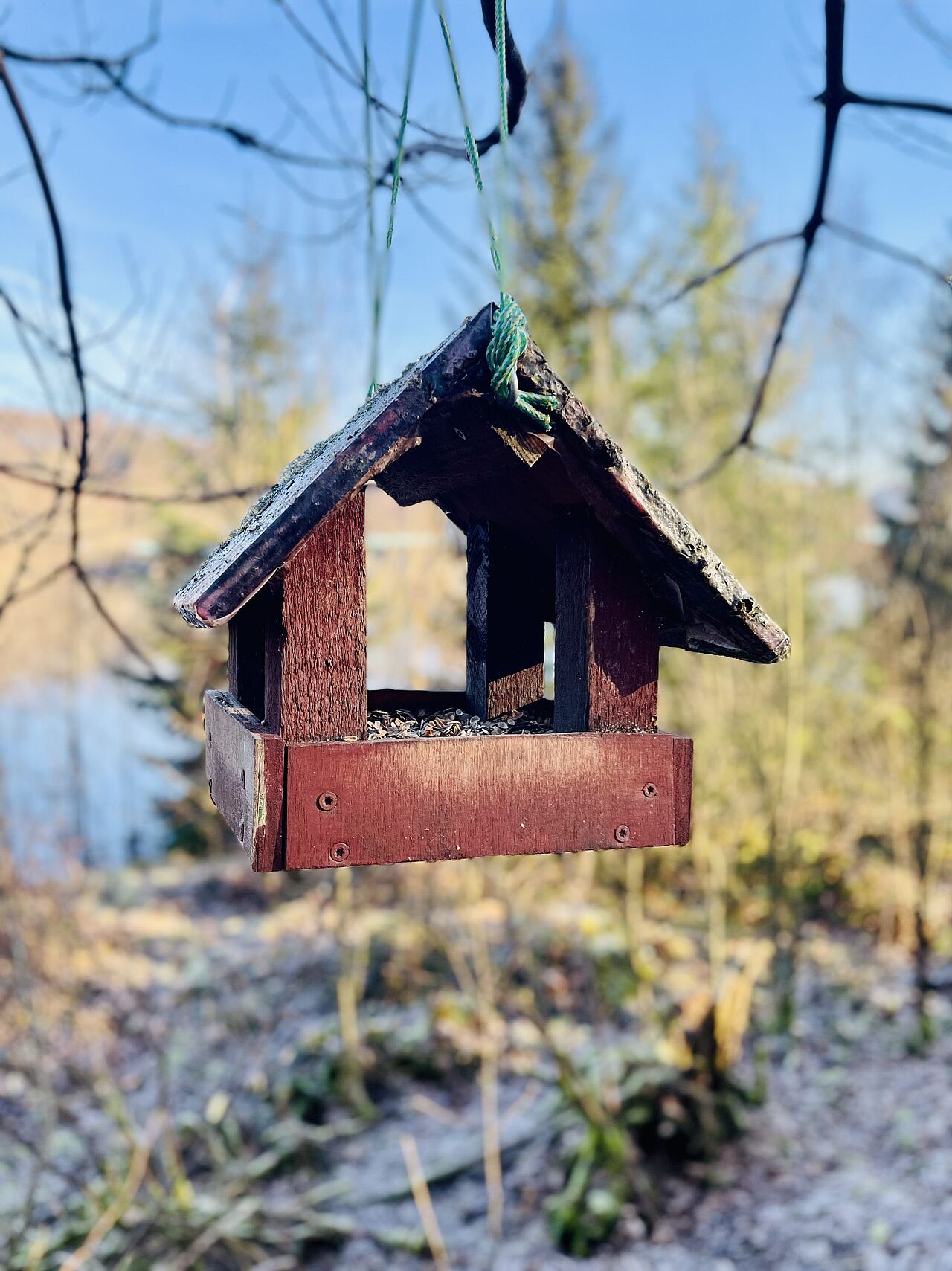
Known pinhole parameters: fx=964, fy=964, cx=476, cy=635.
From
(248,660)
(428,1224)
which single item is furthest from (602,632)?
(428,1224)

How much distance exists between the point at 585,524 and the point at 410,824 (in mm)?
576

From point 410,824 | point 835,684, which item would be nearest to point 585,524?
point 410,824

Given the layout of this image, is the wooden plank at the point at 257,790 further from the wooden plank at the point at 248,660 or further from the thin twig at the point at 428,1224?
the thin twig at the point at 428,1224

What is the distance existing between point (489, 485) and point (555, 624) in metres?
0.29

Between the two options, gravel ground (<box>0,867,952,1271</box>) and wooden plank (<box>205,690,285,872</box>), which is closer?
wooden plank (<box>205,690,285,872</box>)

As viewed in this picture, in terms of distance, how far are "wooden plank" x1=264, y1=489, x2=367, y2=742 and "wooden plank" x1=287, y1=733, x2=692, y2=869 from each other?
6 centimetres

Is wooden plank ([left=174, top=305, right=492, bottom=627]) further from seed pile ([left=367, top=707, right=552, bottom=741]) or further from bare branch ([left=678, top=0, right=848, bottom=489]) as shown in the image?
bare branch ([left=678, top=0, right=848, bottom=489])

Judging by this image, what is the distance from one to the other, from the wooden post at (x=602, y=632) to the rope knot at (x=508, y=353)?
1.00 feet

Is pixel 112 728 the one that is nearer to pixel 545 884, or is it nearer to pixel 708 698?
pixel 545 884

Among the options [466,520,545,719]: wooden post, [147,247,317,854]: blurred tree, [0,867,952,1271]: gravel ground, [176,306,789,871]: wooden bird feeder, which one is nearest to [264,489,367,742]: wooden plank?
[176,306,789,871]: wooden bird feeder

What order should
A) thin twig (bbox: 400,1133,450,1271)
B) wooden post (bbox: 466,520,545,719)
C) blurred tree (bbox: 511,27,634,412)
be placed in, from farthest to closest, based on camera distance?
blurred tree (bbox: 511,27,634,412) < thin twig (bbox: 400,1133,450,1271) < wooden post (bbox: 466,520,545,719)

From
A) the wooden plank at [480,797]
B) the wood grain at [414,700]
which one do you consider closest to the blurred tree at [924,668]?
the wood grain at [414,700]

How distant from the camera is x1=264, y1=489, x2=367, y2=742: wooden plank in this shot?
4.89 ft

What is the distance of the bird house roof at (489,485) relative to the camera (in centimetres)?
139
